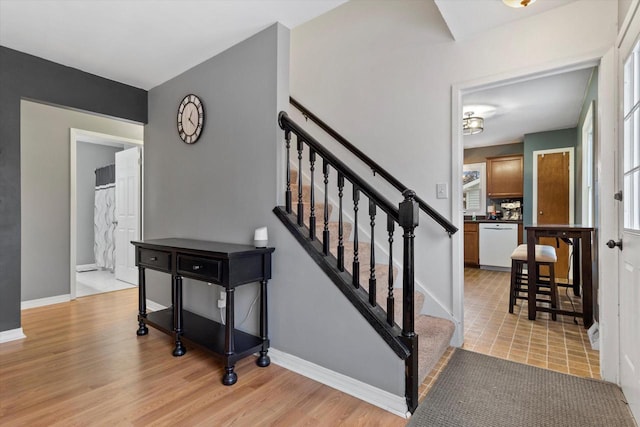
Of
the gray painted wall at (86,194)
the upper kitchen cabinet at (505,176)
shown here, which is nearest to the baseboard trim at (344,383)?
the gray painted wall at (86,194)

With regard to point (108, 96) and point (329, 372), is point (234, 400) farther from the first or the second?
point (108, 96)

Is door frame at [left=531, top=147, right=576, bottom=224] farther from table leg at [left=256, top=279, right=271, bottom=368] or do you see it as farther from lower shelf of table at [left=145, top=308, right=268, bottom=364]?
lower shelf of table at [left=145, top=308, right=268, bottom=364]

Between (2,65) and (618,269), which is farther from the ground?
(2,65)

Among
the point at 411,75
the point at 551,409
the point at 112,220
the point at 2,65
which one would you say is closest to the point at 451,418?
the point at 551,409

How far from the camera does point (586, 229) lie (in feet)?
9.30

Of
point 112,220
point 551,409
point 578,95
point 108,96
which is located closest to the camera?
point 551,409

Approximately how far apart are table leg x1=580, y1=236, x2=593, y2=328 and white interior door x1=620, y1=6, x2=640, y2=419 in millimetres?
1166

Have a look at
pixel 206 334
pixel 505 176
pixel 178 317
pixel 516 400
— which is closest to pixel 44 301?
pixel 178 317

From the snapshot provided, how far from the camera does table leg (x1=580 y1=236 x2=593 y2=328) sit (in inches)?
112

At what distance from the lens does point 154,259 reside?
8.25 ft

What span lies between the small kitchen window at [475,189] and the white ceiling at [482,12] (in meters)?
4.69

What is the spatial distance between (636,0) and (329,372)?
8.15 feet

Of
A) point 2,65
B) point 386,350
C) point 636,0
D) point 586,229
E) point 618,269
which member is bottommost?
point 386,350

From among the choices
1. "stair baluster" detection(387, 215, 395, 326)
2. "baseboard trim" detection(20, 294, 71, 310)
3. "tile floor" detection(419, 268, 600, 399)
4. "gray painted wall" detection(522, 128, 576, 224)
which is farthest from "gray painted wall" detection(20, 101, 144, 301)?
"gray painted wall" detection(522, 128, 576, 224)
